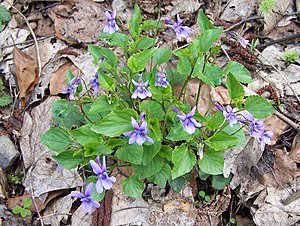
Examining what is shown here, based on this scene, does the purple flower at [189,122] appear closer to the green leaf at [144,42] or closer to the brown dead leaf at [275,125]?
the green leaf at [144,42]

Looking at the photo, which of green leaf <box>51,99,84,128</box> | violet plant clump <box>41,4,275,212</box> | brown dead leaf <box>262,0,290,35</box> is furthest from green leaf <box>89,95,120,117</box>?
brown dead leaf <box>262,0,290,35</box>

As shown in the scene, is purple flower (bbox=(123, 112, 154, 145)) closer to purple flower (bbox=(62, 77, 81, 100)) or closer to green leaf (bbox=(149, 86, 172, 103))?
green leaf (bbox=(149, 86, 172, 103))

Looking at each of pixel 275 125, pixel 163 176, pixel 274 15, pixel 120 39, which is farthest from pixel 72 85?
pixel 274 15

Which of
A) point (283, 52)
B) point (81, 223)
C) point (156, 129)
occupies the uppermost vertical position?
point (156, 129)

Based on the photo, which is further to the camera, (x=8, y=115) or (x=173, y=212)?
(x=8, y=115)

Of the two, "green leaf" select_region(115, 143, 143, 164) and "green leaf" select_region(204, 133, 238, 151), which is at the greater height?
"green leaf" select_region(204, 133, 238, 151)

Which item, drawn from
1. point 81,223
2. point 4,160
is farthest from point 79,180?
point 4,160

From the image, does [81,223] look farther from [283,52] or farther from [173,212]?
[283,52]
